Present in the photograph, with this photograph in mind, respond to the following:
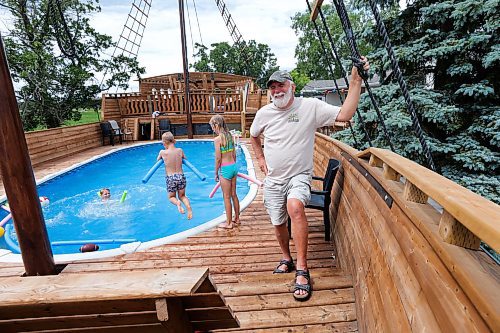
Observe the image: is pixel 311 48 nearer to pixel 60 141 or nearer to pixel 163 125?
pixel 163 125

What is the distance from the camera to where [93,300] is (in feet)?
3.47

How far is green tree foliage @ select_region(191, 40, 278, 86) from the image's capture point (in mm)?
33662

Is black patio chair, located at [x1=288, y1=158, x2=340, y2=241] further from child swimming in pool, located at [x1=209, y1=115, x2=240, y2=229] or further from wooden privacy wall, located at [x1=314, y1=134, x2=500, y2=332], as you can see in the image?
child swimming in pool, located at [x1=209, y1=115, x2=240, y2=229]

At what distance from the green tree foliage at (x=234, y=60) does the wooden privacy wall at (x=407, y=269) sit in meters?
32.8

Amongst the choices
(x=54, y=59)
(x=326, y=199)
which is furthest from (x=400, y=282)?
(x=54, y=59)

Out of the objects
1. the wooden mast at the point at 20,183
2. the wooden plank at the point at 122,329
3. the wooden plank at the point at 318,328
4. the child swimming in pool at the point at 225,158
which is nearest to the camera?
the wooden plank at the point at 122,329

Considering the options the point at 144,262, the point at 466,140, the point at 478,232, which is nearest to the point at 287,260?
the point at 144,262

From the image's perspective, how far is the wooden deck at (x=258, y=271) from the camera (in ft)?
6.35

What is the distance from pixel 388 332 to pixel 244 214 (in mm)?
2960

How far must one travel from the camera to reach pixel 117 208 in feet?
21.3

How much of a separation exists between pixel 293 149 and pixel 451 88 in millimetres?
4629

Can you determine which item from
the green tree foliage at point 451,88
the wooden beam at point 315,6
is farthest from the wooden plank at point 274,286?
the green tree foliage at point 451,88

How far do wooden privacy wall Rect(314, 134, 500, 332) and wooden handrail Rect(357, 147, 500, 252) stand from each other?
57mm

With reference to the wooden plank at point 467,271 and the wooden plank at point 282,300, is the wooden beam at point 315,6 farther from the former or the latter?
the wooden plank at point 282,300
